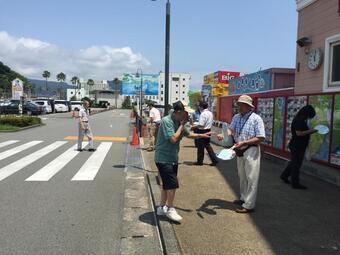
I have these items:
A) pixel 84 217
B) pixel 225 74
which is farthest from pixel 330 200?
pixel 225 74

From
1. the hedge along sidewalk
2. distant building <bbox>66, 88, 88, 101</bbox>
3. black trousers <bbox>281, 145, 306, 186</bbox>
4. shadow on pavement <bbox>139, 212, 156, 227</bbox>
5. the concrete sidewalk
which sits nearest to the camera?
the concrete sidewalk

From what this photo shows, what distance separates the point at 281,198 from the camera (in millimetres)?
6746

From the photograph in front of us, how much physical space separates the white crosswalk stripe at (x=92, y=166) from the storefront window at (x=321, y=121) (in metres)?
4.94

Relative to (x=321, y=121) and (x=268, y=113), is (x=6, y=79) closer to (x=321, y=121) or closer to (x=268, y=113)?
(x=268, y=113)

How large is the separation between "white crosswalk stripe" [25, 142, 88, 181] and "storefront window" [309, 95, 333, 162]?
5.83m

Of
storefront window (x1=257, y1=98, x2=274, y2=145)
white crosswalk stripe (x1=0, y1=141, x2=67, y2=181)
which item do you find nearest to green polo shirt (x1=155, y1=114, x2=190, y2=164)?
white crosswalk stripe (x1=0, y1=141, x2=67, y2=181)

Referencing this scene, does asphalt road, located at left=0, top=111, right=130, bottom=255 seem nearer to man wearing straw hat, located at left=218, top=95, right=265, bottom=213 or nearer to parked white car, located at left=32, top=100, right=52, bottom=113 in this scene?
man wearing straw hat, located at left=218, top=95, right=265, bottom=213

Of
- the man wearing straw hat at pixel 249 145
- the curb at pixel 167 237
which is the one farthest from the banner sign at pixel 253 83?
the curb at pixel 167 237

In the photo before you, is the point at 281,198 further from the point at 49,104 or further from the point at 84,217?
the point at 49,104

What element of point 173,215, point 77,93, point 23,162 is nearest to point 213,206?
point 173,215

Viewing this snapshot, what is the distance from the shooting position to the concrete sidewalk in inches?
179

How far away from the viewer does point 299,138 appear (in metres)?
7.38

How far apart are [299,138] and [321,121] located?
1735 mm

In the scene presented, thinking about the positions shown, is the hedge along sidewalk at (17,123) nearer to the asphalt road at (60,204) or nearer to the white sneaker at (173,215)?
the asphalt road at (60,204)
